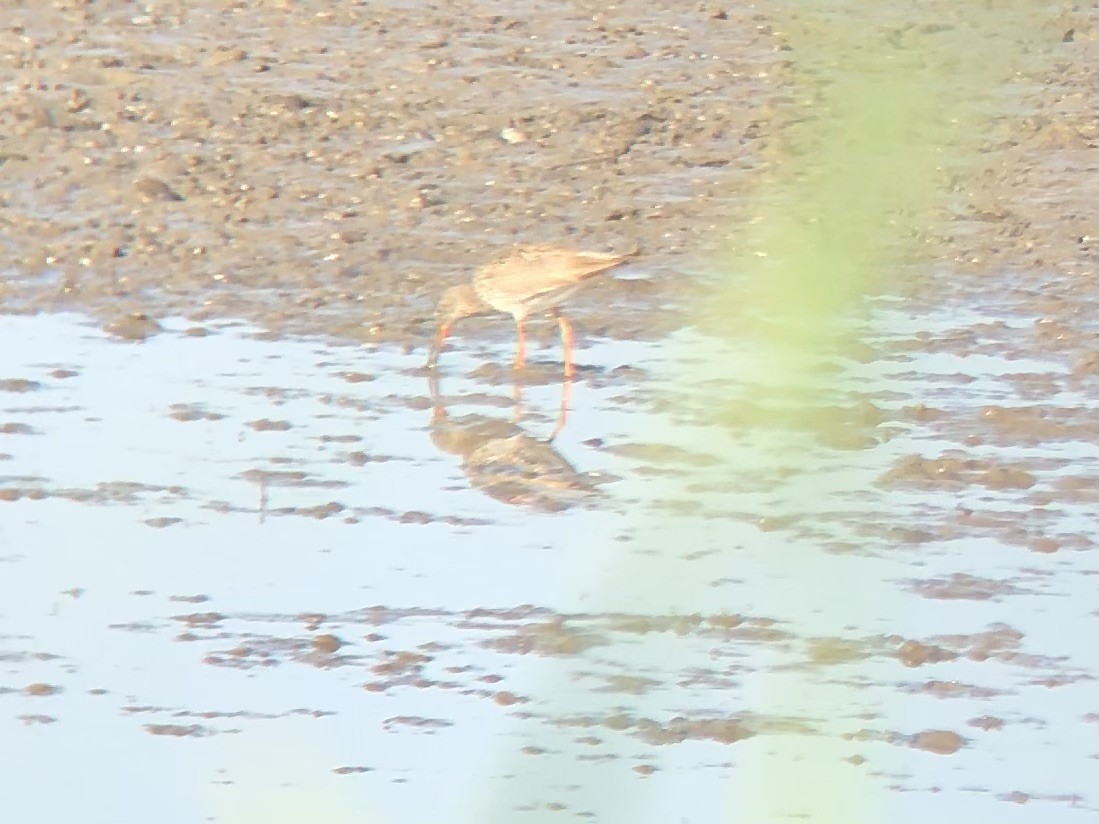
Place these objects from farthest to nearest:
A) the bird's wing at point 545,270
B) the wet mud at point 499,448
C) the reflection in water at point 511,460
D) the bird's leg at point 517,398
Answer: the bird's wing at point 545,270, the bird's leg at point 517,398, the reflection in water at point 511,460, the wet mud at point 499,448

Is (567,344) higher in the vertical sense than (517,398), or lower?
higher

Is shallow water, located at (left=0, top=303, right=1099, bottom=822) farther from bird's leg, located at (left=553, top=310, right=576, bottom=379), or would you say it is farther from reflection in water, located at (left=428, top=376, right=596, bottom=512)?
bird's leg, located at (left=553, top=310, right=576, bottom=379)

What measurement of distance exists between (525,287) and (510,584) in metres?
2.06

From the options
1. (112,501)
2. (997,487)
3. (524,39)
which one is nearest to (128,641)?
(112,501)

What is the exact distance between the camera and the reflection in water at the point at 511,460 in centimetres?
591

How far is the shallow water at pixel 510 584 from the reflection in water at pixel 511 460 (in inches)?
0.7

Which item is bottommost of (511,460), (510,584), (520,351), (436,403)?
(510,584)

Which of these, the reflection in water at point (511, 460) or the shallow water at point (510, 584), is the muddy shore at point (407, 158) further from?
the reflection in water at point (511, 460)

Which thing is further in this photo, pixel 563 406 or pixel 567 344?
pixel 567 344

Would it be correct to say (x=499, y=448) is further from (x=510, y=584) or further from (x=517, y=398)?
(x=510, y=584)

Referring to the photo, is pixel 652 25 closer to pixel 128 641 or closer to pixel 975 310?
pixel 975 310

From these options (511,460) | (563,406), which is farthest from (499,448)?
(563,406)

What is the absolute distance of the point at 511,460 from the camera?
6.23 meters

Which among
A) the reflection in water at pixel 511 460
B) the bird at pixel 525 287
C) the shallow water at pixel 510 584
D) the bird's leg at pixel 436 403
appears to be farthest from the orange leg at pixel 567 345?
the bird's leg at pixel 436 403
